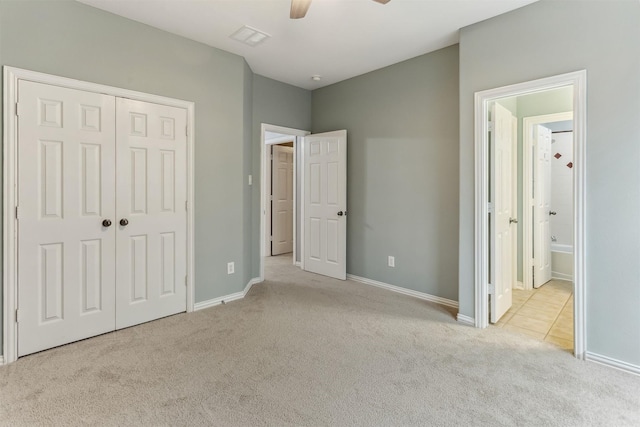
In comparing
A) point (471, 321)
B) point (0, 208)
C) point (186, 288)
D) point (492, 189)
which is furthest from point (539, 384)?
point (0, 208)

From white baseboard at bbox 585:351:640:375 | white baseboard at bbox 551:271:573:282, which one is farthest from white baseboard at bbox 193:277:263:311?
white baseboard at bbox 551:271:573:282

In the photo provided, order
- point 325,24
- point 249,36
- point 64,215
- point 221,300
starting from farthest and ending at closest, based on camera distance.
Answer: point 221,300, point 249,36, point 325,24, point 64,215

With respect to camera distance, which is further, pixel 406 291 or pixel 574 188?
pixel 406 291

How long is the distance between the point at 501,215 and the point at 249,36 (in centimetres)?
291

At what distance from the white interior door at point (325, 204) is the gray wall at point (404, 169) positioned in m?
0.14

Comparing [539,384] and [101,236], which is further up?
[101,236]

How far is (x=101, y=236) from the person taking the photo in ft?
8.59

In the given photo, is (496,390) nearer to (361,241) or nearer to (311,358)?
(311,358)

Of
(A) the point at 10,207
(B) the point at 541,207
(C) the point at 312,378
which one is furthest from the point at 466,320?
(A) the point at 10,207

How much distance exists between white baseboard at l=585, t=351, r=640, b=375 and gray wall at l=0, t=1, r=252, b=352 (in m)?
3.11

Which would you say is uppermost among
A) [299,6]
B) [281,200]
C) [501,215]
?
[299,6]

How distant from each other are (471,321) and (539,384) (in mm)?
911

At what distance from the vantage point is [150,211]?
2.89 meters

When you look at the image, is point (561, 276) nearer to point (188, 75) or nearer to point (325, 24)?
point (325, 24)
